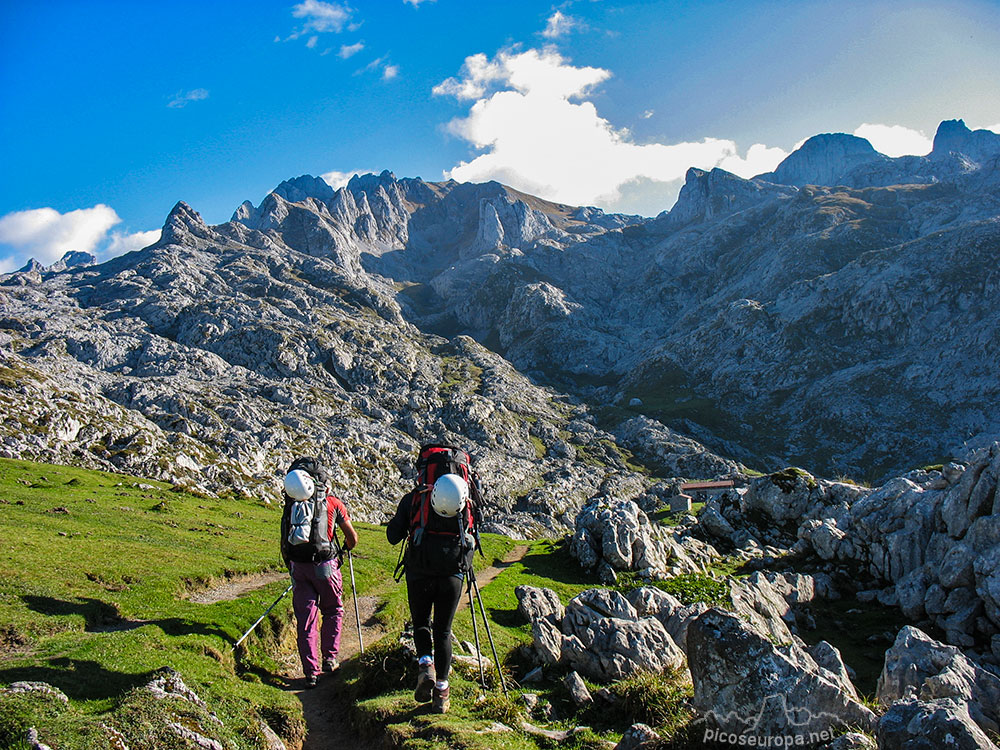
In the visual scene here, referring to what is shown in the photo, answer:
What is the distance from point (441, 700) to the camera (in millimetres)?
10836

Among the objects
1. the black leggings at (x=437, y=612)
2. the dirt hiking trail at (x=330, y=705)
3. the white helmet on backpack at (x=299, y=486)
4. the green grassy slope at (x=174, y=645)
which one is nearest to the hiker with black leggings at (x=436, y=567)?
the black leggings at (x=437, y=612)

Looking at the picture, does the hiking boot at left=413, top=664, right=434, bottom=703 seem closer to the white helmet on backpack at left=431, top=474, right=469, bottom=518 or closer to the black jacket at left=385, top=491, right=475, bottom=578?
the black jacket at left=385, top=491, right=475, bottom=578

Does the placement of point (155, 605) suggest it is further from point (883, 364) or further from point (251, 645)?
point (883, 364)

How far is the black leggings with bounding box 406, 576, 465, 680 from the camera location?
11.0m

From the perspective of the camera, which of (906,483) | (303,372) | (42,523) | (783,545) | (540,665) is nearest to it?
(540,665)

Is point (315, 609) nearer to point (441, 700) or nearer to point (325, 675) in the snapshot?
point (325, 675)

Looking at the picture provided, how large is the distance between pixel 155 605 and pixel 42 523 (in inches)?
611

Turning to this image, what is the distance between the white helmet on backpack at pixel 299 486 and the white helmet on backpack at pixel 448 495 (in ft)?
17.2

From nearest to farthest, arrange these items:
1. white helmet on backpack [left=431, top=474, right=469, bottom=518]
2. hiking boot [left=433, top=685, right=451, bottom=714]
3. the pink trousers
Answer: hiking boot [left=433, top=685, right=451, bottom=714] → white helmet on backpack [left=431, top=474, right=469, bottom=518] → the pink trousers

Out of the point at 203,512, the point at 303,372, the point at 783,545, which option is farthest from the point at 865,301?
the point at 203,512

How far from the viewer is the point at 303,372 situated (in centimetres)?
16475

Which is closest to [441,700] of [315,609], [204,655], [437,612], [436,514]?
[437,612]

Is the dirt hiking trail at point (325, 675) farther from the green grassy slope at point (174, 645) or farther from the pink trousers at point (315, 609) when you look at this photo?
the pink trousers at point (315, 609)

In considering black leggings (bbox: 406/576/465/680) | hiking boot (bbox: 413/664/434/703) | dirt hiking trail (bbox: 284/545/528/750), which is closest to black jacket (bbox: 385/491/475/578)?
black leggings (bbox: 406/576/465/680)
